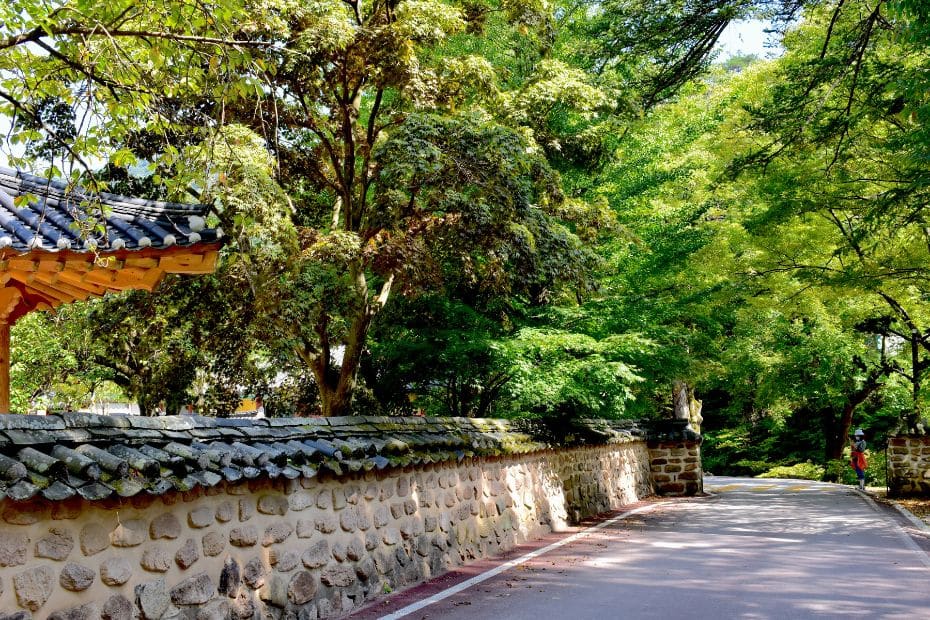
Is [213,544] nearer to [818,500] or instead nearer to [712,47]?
[712,47]

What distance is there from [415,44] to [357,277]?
376 cm

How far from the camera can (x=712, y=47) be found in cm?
1026

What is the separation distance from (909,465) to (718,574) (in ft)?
45.9

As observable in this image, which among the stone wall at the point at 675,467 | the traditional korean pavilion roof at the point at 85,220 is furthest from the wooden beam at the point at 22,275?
the stone wall at the point at 675,467

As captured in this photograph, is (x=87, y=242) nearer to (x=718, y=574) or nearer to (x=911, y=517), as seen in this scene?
(x=718, y=574)

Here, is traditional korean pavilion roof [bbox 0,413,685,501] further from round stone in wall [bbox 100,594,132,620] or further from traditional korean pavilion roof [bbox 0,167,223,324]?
traditional korean pavilion roof [bbox 0,167,223,324]

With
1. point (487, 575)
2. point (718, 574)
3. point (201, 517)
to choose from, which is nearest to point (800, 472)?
point (718, 574)

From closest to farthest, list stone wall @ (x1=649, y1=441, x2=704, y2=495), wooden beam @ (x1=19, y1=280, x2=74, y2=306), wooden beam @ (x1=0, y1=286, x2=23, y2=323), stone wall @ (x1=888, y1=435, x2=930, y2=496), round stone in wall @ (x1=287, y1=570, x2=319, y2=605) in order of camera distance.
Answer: round stone in wall @ (x1=287, y1=570, x2=319, y2=605) → wooden beam @ (x1=0, y1=286, x2=23, y2=323) → wooden beam @ (x1=19, y1=280, x2=74, y2=306) → stone wall @ (x1=888, y1=435, x2=930, y2=496) → stone wall @ (x1=649, y1=441, x2=704, y2=495)

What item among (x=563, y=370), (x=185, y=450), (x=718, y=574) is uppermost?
(x=563, y=370)

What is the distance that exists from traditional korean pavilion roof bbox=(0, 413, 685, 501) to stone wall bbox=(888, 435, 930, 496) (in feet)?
50.4

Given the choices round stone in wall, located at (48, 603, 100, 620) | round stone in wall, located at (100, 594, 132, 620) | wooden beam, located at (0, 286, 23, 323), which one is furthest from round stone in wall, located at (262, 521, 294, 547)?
wooden beam, located at (0, 286, 23, 323)

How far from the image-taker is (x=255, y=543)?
655 centimetres

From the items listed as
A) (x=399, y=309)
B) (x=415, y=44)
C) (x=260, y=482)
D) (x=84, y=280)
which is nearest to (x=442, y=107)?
(x=415, y=44)

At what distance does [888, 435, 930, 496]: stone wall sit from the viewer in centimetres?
2080
